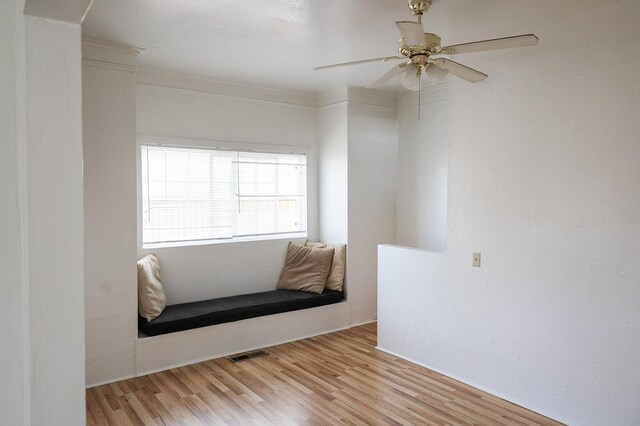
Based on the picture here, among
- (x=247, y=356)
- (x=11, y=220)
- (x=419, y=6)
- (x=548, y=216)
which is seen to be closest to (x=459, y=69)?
(x=419, y=6)

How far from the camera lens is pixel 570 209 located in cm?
277

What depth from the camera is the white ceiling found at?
2.78 metres

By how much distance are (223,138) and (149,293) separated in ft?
5.54

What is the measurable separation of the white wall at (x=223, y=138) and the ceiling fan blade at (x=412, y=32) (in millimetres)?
2583

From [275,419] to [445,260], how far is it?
1.70 metres

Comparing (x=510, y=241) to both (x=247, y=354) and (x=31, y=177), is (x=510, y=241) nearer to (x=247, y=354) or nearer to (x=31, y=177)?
(x=247, y=354)

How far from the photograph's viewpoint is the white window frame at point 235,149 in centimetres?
409

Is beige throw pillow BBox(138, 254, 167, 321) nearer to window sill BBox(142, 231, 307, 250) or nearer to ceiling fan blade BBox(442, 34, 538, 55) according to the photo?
window sill BBox(142, 231, 307, 250)

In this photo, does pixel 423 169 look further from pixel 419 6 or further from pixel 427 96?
pixel 419 6

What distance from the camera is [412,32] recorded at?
7.50 feet

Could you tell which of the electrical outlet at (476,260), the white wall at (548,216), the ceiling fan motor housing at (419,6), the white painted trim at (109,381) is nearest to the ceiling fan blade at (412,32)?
the ceiling fan motor housing at (419,6)

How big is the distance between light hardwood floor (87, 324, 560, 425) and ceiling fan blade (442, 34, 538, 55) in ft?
7.26

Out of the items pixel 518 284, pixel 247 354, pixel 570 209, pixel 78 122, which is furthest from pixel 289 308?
pixel 78 122

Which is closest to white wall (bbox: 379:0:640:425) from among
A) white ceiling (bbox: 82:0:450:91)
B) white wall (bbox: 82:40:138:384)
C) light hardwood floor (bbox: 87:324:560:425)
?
light hardwood floor (bbox: 87:324:560:425)
